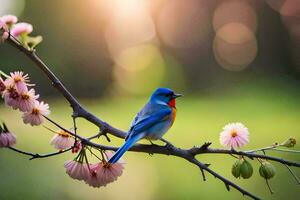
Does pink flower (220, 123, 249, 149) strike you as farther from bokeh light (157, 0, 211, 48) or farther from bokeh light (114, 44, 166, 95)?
bokeh light (157, 0, 211, 48)

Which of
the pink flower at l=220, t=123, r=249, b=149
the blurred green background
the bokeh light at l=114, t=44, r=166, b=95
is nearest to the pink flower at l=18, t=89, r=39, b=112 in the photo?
the pink flower at l=220, t=123, r=249, b=149

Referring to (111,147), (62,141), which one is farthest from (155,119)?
(111,147)

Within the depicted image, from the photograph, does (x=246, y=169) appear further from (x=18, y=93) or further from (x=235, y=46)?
(x=235, y=46)

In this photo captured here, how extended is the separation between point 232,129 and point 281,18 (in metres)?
11.0

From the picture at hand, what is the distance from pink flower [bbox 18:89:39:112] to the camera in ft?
3.77

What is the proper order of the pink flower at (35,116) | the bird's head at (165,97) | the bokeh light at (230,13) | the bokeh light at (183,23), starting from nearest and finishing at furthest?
1. the pink flower at (35,116)
2. the bird's head at (165,97)
3. the bokeh light at (230,13)
4. the bokeh light at (183,23)

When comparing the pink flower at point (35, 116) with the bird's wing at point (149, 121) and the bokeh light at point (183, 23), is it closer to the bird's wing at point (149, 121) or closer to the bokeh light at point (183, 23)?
the bird's wing at point (149, 121)

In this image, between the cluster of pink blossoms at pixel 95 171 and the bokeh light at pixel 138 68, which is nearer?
the cluster of pink blossoms at pixel 95 171

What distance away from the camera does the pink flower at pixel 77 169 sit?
1.08m

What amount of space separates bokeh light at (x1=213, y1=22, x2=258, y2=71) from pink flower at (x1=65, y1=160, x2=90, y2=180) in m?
11.8

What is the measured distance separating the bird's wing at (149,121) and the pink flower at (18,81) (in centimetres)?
20

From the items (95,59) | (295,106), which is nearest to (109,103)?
(95,59)

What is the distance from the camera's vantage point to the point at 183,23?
13.2 metres

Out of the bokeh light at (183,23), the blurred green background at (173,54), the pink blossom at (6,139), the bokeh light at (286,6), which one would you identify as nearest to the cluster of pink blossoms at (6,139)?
the pink blossom at (6,139)
